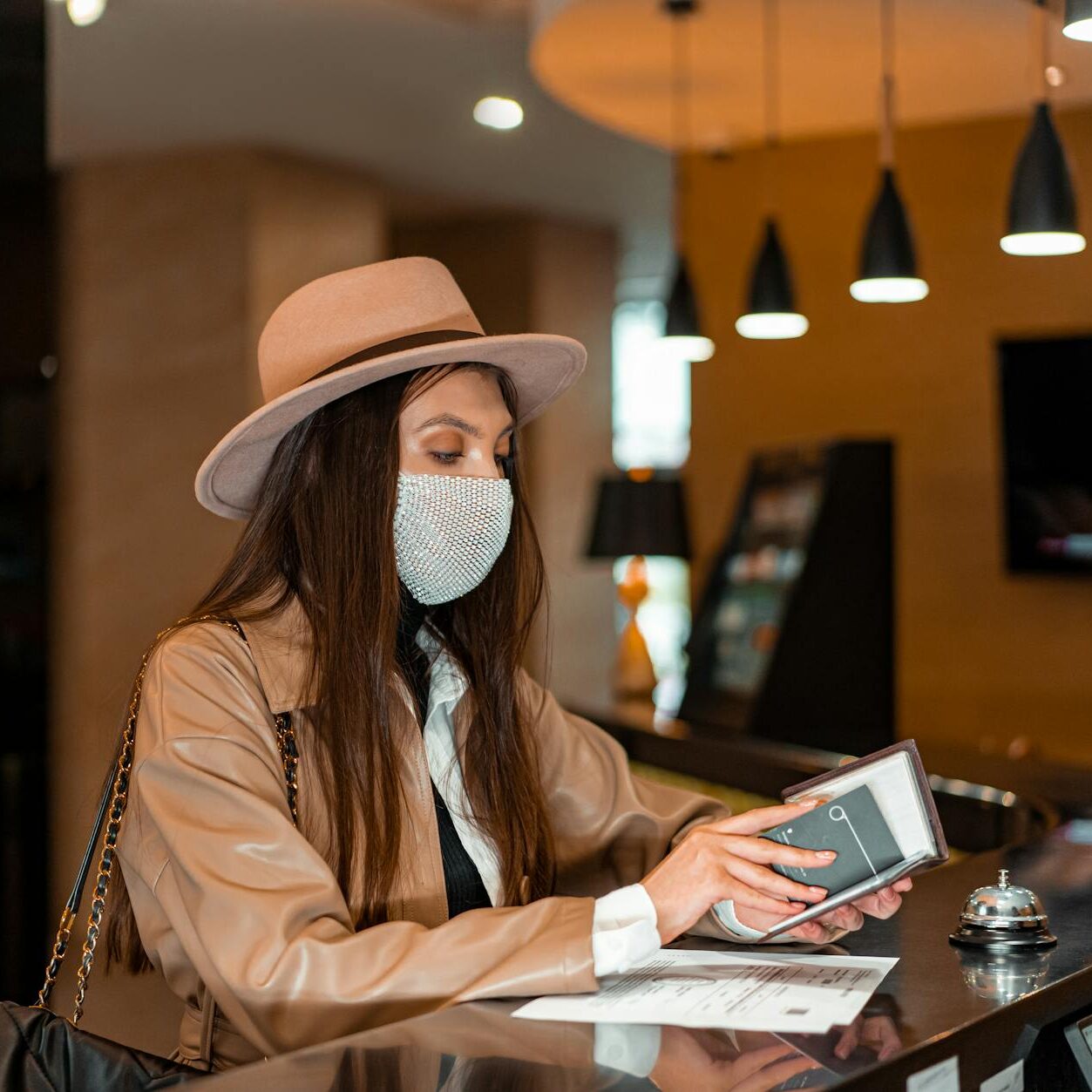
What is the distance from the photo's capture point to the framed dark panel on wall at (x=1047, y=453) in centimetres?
512

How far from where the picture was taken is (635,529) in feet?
17.7

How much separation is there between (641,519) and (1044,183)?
2550 mm

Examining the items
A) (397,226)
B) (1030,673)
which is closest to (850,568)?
(1030,673)

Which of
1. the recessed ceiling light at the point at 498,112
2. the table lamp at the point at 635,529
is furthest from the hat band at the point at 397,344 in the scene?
the recessed ceiling light at the point at 498,112

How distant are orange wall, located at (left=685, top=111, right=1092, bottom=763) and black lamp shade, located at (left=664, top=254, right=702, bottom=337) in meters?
1.43

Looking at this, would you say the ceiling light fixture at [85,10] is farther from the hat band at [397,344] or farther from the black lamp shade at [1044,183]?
the hat band at [397,344]

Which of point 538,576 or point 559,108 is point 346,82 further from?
point 538,576

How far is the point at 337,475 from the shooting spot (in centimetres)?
172

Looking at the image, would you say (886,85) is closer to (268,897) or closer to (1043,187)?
(1043,187)

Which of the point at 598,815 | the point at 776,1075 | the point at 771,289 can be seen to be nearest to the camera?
the point at 776,1075

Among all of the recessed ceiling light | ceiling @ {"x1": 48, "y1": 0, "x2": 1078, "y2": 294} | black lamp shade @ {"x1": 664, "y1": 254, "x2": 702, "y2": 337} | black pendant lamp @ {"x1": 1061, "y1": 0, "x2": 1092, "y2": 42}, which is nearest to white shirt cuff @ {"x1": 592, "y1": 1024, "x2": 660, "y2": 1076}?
black pendant lamp @ {"x1": 1061, "y1": 0, "x2": 1092, "y2": 42}

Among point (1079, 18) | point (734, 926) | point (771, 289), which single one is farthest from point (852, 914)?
point (771, 289)

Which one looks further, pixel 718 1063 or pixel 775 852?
pixel 775 852

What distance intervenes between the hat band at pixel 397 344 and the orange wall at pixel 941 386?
4.00 metres
